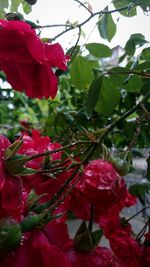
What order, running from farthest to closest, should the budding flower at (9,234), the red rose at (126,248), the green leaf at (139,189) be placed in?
1. the green leaf at (139,189)
2. the red rose at (126,248)
3. the budding flower at (9,234)

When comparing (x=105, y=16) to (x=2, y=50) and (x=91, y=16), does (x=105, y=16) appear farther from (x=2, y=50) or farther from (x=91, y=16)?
(x=2, y=50)

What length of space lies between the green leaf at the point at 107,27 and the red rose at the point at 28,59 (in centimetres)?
24

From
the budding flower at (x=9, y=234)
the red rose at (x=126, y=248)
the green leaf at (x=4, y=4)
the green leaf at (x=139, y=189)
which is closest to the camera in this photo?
the budding flower at (x=9, y=234)

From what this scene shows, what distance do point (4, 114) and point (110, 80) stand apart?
2324 millimetres

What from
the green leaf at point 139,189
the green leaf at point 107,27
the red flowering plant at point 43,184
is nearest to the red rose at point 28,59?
the red flowering plant at point 43,184

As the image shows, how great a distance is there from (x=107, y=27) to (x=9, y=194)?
406 mm

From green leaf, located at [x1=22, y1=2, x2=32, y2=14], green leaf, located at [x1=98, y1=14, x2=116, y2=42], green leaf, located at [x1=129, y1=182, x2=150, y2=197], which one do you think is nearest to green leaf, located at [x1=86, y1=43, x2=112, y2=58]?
green leaf, located at [x1=98, y1=14, x2=116, y2=42]

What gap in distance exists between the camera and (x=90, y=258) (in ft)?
0.99

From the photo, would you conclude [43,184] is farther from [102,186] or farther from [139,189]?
[139,189]

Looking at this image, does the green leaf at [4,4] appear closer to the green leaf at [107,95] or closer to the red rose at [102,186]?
the green leaf at [107,95]

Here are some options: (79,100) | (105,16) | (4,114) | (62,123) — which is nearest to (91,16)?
(105,16)

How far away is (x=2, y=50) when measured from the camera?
11.2 inches

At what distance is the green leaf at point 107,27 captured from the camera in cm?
54

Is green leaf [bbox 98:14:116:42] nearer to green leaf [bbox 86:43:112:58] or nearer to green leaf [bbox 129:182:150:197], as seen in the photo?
green leaf [bbox 86:43:112:58]
